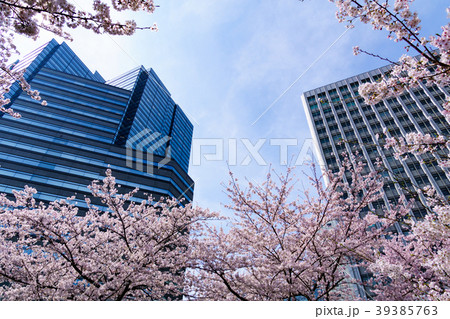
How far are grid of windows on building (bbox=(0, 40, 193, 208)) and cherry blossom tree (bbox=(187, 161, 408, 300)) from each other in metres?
31.2

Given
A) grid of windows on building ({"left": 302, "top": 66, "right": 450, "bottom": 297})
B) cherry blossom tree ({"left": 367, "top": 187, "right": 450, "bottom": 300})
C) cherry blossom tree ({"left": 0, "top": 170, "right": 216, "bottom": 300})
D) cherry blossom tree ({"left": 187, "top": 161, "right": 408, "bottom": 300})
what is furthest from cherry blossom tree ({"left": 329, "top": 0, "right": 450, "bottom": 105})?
grid of windows on building ({"left": 302, "top": 66, "right": 450, "bottom": 297})

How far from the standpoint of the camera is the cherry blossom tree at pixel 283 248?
6.89 meters

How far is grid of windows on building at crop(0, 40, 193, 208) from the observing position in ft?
145

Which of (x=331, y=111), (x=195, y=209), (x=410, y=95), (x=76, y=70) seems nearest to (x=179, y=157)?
(x=331, y=111)

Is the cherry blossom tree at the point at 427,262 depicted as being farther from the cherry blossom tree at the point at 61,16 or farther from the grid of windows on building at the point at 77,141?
the grid of windows on building at the point at 77,141

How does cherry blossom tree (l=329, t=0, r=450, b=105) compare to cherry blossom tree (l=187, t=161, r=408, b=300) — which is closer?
cherry blossom tree (l=329, t=0, r=450, b=105)

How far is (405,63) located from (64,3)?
599cm

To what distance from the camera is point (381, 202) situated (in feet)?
125

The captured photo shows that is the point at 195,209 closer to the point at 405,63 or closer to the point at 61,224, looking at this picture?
the point at 61,224

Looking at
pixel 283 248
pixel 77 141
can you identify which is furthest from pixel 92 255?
pixel 77 141

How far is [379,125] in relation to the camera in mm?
46969

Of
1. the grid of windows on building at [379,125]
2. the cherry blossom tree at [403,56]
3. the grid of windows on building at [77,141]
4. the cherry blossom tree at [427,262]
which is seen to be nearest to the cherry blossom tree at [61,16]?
the cherry blossom tree at [403,56]

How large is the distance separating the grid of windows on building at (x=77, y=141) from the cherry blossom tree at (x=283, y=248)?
102ft

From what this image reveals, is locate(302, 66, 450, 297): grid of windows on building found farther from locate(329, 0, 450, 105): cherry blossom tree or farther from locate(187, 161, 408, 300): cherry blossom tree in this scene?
locate(329, 0, 450, 105): cherry blossom tree
